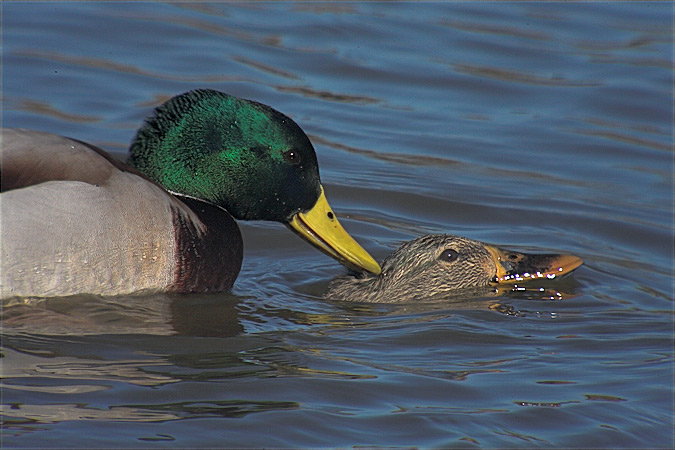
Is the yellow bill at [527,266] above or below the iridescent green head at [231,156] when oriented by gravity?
below

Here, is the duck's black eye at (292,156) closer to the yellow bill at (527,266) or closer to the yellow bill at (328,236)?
the yellow bill at (328,236)

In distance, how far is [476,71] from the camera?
10188 millimetres

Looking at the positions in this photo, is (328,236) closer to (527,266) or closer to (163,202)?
(163,202)

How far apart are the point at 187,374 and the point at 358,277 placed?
65.7 inches

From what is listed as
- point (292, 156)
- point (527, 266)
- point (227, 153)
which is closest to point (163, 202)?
point (227, 153)

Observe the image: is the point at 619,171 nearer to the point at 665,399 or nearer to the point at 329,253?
the point at 329,253

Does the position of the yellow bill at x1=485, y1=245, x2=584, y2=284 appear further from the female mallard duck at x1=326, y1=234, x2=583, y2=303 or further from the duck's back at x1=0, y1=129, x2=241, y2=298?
the duck's back at x1=0, y1=129, x2=241, y2=298

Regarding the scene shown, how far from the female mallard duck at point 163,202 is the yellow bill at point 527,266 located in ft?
2.37

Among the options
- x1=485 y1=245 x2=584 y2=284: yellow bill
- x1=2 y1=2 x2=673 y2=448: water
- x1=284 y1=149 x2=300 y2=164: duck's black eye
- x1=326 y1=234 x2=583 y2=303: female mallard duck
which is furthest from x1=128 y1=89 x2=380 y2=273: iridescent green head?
x1=485 y1=245 x2=584 y2=284: yellow bill

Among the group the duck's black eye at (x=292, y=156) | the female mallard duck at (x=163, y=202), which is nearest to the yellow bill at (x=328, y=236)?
the female mallard duck at (x=163, y=202)

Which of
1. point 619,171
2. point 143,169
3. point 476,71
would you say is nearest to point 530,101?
point 476,71

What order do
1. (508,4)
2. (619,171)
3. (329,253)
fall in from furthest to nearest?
(508,4), (619,171), (329,253)

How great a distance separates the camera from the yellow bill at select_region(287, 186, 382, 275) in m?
6.02

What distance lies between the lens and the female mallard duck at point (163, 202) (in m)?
5.23
